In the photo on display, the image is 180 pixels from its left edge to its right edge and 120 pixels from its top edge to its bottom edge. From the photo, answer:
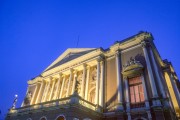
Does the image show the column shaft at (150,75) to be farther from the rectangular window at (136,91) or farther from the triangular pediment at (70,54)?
the triangular pediment at (70,54)

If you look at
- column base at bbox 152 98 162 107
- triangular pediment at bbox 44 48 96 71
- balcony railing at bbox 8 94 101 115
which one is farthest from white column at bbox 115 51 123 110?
triangular pediment at bbox 44 48 96 71

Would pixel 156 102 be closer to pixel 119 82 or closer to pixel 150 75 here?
pixel 150 75

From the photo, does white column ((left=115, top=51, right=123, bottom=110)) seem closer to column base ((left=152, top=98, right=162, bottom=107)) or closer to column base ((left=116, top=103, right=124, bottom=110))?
column base ((left=116, top=103, right=124, bottom=110))

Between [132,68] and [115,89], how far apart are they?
350 centimetres

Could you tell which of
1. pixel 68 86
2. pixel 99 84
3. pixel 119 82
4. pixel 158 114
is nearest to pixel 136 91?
pixel 119 82

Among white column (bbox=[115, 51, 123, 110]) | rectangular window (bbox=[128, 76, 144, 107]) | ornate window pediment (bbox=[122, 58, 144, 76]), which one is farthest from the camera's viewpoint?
ornate window pediment (bbox=[122, 58, 144, 76])

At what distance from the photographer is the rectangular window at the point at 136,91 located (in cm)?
1704

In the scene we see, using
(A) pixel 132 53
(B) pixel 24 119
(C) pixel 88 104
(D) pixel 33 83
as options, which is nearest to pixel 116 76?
(A) pixel 132 53

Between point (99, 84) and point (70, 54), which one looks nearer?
point (99, 84)

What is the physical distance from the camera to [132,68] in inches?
730

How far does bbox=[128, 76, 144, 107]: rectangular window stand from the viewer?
17044 millimetres

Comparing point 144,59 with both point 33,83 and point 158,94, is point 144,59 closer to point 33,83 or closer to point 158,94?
point 158,94

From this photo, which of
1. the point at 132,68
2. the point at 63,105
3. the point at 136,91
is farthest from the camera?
the point at 132,68

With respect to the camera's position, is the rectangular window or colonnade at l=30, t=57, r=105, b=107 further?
colonnade at l=30, t=57, r=105, b=107
